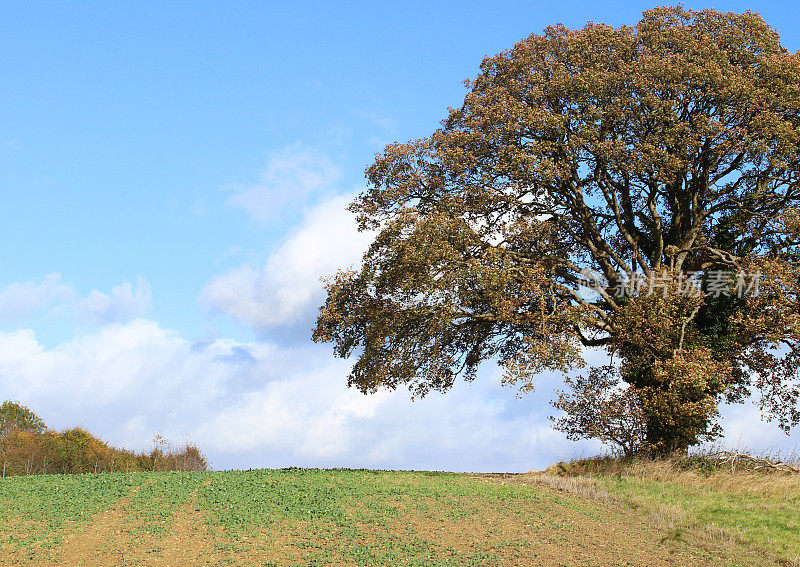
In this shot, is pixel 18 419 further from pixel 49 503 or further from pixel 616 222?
pixel 616 222

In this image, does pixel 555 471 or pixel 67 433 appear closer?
pixel 555 471

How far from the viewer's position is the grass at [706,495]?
1720 cm

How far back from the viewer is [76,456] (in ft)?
108

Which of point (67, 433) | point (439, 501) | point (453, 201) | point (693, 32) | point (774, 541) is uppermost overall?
point (693, 32)

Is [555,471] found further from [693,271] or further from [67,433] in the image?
[67,433]

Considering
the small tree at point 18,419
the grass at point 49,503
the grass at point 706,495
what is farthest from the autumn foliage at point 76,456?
the grass at point 706,495

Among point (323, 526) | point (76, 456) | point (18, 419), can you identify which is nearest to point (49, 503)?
point (323, 526)

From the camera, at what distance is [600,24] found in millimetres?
25891

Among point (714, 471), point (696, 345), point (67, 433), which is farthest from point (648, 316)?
point (67, 433)

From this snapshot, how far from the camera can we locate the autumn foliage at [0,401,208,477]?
3091cm

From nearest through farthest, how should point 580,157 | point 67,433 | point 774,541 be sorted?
point 774,541 < point 580,157 < point 67,433

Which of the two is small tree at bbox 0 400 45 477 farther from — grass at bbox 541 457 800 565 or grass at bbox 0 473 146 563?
grass at bbox 541 457 800 565

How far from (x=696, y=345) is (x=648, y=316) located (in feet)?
6.34

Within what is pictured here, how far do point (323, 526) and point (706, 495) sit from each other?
1142cm
